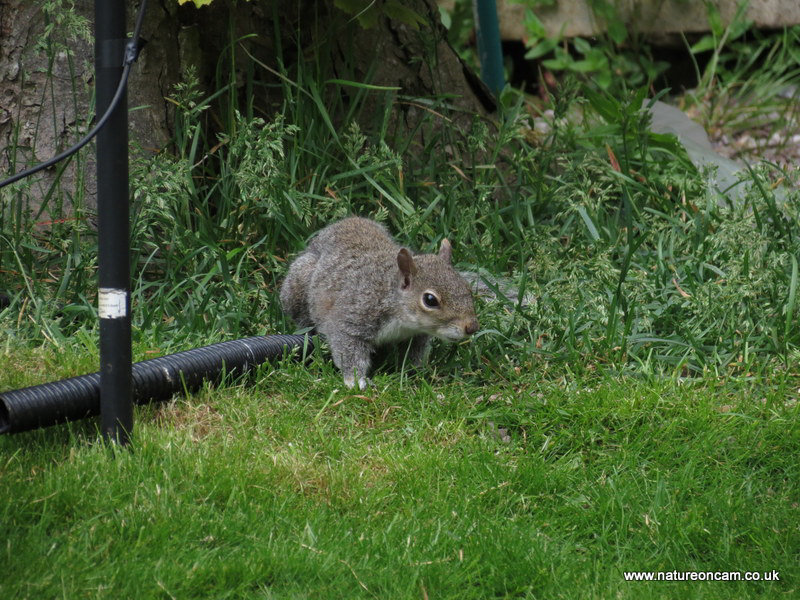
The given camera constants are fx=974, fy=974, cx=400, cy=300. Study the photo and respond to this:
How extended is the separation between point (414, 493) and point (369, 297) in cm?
115

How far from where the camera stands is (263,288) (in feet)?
14.4

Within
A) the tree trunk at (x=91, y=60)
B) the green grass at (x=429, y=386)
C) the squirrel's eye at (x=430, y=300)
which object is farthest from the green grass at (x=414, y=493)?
the tree trunk at (x=91, y=60)

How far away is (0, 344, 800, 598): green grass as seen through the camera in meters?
2.56

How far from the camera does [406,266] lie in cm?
390

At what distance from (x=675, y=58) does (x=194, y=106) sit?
17.4ft

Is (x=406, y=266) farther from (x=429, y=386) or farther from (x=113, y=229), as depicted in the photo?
(x=113, y=229)

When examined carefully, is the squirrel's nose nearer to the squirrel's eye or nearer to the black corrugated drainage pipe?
the squirrel's eye

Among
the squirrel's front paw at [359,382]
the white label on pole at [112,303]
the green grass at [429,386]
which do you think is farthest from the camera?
the squirrel's front paw at [359,382]

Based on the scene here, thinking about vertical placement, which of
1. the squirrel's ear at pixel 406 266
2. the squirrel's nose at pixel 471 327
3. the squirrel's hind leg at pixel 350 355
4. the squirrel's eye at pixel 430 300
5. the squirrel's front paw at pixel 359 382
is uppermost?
the squirrel's ear at pixel 406 266

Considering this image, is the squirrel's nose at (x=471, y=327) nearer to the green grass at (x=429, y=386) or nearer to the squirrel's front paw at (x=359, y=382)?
the green grass at (x=429, y=386)

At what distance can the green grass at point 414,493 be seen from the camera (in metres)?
2.56

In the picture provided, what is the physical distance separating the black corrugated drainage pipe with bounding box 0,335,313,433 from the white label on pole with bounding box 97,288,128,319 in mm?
335

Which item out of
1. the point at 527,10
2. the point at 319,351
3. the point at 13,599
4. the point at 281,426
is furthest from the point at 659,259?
the point at 527,10

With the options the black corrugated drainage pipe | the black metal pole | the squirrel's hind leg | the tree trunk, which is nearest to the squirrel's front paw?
the squirrel's hind leg
